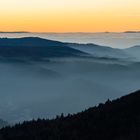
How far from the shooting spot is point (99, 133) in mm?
49562

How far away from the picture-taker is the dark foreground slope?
48722 millimetres

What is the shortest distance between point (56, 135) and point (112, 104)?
11.7 metres

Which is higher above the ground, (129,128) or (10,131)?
(129,128)

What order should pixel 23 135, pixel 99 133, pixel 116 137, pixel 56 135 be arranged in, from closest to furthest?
pixel 116 137 < pixel 99 133 < pixel 56 135 < pixel 23 135

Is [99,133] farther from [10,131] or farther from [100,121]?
[10,131]

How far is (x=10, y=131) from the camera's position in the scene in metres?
61.7

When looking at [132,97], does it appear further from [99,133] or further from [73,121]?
[99,133]

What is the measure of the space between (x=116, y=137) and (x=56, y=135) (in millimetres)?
9060

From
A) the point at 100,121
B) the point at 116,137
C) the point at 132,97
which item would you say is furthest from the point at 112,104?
the point at 116,137

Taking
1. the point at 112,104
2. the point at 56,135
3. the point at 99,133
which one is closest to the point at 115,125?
the point at 99,133

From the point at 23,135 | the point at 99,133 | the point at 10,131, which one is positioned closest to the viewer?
the point at 99,133

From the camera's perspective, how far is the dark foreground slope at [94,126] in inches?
1918

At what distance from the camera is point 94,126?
5291 cm

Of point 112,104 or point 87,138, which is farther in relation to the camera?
point 112,104
